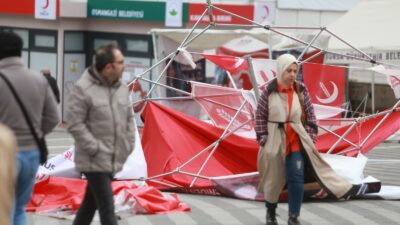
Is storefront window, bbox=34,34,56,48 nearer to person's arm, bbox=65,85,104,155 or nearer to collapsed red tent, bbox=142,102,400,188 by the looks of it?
collapsed red tent, bbox=142,102,400,188

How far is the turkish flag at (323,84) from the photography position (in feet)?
40.1

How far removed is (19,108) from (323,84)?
645cm

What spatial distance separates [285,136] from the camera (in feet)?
29.0

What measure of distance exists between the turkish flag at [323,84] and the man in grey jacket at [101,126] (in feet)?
18.2

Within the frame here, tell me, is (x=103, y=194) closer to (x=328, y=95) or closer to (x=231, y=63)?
(x=231, y=63)

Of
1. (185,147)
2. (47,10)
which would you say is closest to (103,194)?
(185,147)

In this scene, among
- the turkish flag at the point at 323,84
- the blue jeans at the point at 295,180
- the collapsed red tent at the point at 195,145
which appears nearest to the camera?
the blue jeans at the point at 295,180

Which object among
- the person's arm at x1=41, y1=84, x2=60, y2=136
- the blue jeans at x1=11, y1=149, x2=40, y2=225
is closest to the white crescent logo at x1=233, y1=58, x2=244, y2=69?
the person's arm at x1=41, y1=84, x2=60, y2=136

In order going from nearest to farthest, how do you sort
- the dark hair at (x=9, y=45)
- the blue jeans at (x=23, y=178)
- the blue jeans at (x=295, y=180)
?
the blue jeans at (x=23, y=178)
the dark hair at (x=9, y=45)
the blue jeans at (x=295, y=180)

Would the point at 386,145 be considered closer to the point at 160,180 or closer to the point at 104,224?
the point at 160,180

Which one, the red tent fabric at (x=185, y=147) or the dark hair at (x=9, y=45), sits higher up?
the dark hair at (x=9, y=45)

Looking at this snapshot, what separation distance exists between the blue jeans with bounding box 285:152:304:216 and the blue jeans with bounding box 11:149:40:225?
298cm

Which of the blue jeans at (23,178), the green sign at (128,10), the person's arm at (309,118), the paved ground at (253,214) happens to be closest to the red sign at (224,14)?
the green sign at (128,10)

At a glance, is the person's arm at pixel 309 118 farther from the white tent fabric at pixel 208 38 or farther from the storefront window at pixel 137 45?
the storefront window at pixel 137 45
